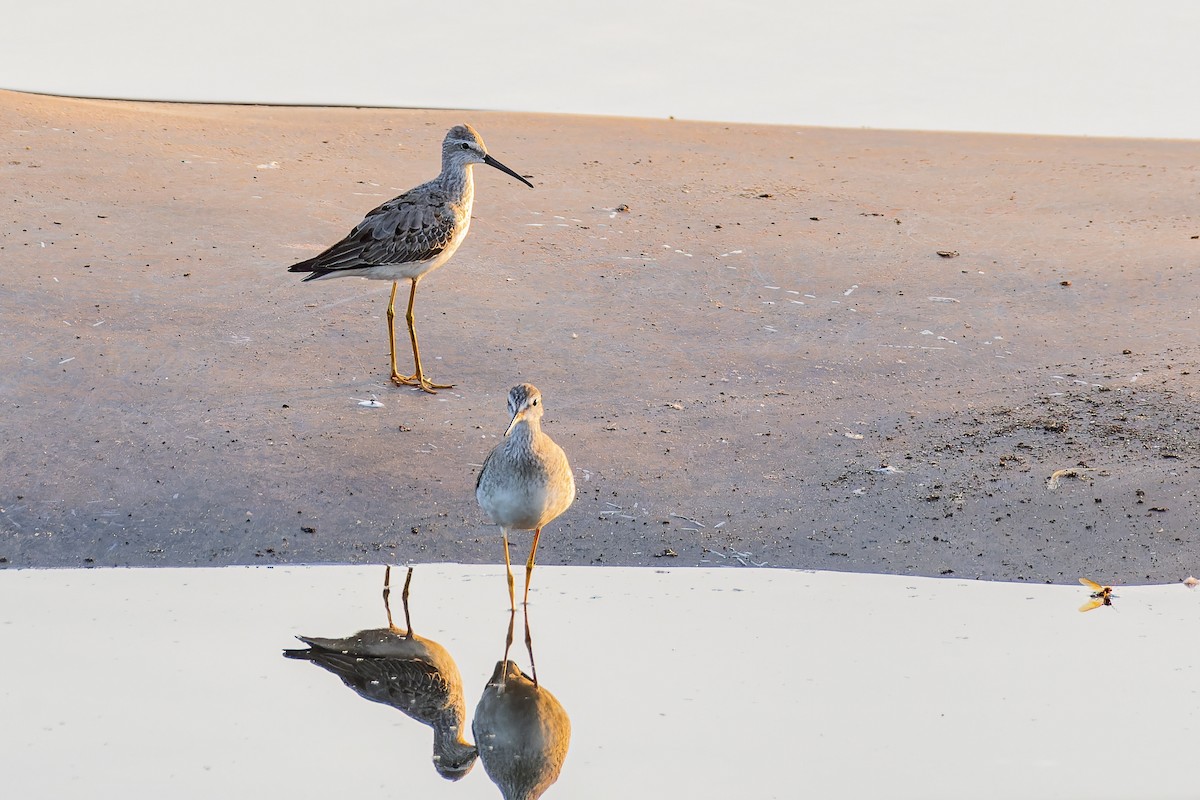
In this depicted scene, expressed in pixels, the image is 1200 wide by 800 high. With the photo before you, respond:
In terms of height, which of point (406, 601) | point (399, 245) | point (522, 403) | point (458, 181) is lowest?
point (406, 601)

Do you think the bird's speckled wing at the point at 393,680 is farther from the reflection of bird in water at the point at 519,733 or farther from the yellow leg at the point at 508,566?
the yellow leg at the point at 508,566

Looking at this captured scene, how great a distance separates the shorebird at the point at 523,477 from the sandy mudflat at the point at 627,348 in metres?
0.53

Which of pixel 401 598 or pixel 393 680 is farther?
pixel 401 598

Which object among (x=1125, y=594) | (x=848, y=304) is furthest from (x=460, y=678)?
(x=848, y=304)

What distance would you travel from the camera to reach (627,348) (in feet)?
29.9

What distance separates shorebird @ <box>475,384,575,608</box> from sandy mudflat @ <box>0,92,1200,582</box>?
53cm

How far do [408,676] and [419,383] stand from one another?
3.04 m

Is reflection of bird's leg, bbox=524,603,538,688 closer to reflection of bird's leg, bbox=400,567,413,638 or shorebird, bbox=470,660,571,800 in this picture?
shorebird, bbox=470,660,571,800

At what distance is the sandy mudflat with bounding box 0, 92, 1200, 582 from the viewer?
22.9ft

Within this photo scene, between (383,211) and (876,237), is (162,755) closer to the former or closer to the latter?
(383,211)

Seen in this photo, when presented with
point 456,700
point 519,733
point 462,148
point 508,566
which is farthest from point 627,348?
point 519,733

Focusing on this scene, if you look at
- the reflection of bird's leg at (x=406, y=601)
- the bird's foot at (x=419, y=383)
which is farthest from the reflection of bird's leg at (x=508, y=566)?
the bird's foot at (x=419, y=383)

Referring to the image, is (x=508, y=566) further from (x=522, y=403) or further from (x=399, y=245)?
(x=399, y=245)

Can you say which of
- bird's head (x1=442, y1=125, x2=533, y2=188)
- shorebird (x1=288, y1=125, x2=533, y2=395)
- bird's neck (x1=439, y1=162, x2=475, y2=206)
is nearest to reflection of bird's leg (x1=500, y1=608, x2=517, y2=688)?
shorebird (x1=288, y1=125, x2=533, y2=395)
